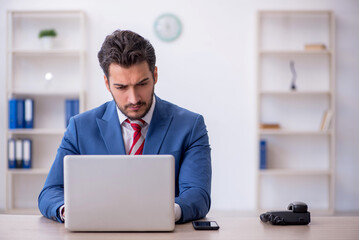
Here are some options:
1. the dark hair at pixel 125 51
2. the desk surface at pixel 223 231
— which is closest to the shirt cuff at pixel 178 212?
the desk surface at pixel 223 231

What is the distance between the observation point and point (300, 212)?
4.95ft

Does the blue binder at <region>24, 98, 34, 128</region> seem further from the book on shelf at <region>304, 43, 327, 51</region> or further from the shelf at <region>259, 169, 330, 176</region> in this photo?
the book on shelf at <region>304, 43, 327, 51</region>

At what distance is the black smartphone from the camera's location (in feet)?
4.68

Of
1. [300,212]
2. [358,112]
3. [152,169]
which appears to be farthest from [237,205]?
[152,169]

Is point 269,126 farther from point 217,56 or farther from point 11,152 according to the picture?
point 11,152

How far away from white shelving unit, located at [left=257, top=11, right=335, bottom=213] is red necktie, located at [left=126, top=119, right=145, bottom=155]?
2.79 metres

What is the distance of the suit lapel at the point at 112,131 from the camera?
6.28 feet

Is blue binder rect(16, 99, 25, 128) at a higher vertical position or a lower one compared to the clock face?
lower

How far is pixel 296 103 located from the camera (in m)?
4.58

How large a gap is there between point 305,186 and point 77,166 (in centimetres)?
373

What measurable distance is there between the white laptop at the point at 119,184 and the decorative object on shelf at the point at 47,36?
3.40 m

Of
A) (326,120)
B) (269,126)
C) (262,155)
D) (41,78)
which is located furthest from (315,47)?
(41,78)

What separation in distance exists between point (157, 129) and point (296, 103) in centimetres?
294

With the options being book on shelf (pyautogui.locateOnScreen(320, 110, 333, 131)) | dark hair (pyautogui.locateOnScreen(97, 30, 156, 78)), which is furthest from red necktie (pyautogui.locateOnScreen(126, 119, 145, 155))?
book on shelf (pyautogui.locateOnScreen(320, 110, 333, 131))
